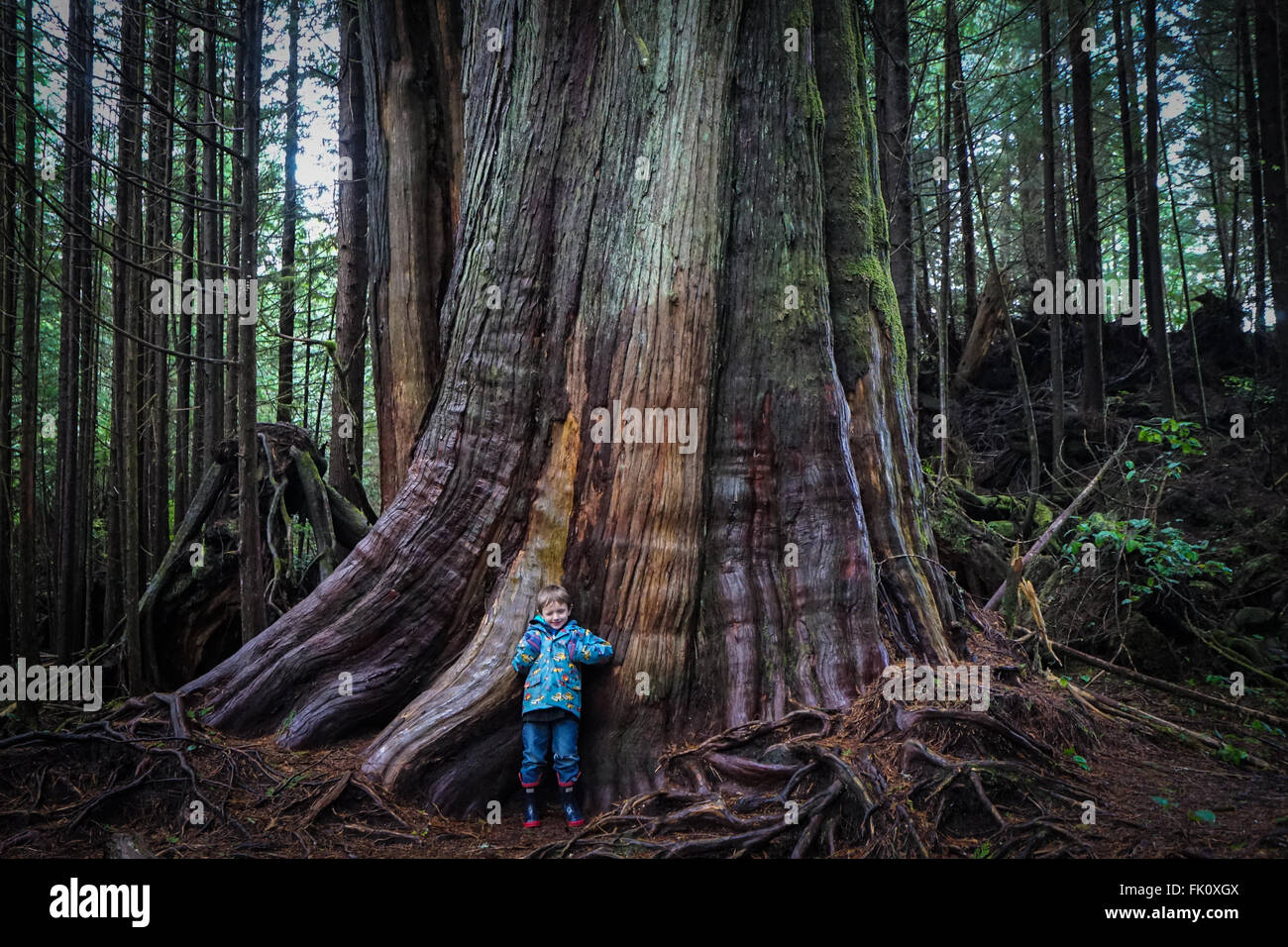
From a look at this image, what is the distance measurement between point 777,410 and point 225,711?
12.1ft

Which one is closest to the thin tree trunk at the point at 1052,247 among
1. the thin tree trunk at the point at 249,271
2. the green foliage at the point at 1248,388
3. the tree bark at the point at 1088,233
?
the tree bark at the point at 1088,233

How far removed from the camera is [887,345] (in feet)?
15.9

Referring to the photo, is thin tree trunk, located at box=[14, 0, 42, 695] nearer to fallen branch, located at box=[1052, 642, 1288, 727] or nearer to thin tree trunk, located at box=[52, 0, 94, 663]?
thin tree trunk, located at box=[52, 0, 94, 663]

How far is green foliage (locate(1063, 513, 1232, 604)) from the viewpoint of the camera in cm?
628

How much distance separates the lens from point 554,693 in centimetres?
389

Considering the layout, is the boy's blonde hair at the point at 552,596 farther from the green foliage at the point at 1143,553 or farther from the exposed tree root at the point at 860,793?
the green foliage at the point at 1143,553

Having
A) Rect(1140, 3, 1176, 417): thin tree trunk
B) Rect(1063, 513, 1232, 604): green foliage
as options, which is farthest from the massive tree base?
Rect(1140, 3, 1176, 417): thin tree trunk

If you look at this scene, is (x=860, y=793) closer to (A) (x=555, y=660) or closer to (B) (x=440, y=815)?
(A) (x=555, y=660)

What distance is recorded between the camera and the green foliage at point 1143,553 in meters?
6.28

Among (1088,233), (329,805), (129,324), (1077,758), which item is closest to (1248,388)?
(1088,233)

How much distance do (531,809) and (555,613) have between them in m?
1.01

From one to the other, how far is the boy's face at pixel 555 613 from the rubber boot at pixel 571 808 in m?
0.84
